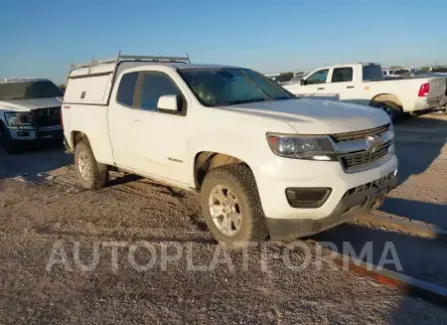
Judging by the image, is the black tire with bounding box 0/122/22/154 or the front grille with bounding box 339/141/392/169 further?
the black tire with bounding box 0/122/22/154

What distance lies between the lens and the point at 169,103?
450cm

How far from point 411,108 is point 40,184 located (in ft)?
32.3

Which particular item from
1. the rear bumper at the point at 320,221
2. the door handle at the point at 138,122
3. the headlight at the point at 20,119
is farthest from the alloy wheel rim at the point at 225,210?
the headlight at the point at 20,119

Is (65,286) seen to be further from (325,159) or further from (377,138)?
(377,138)

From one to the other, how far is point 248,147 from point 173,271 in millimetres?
1266

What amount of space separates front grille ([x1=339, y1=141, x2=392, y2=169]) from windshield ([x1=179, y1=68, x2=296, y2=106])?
146 centimetres

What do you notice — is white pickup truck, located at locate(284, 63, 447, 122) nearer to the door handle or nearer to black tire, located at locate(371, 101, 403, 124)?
black tire, located at locate(371, 101, 403, 124)

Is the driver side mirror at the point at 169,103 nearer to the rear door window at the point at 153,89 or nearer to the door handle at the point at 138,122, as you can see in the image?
the rear door window at the point at 153,89

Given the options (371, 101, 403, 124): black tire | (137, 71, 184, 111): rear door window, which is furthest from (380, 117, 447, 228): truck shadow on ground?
(137, 71, 184, 111): rear door window

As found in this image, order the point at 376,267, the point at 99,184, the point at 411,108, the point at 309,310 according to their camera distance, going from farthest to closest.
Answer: the point at 411,108, the point at 99,184, the point at 376,267, the point at 309,310

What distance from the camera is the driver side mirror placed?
4.48 metres

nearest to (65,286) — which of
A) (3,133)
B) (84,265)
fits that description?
(84,265)

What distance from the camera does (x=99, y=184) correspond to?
6605mm

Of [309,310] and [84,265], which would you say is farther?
[84,265]
